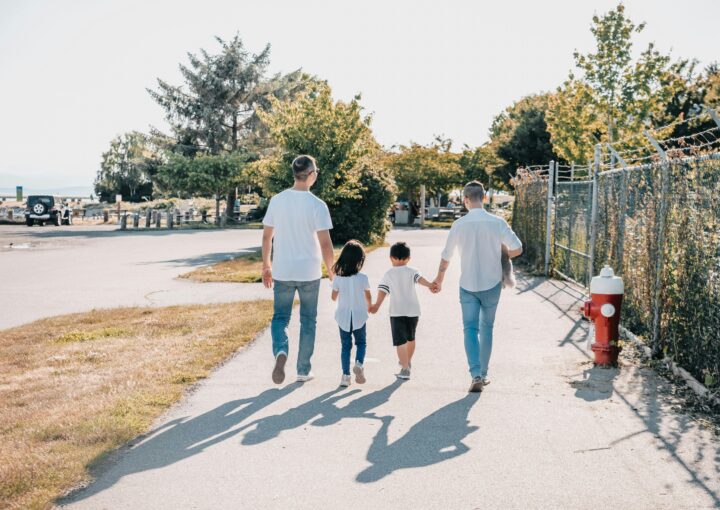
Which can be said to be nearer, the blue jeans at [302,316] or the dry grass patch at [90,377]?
the dry grass patch at [90,377]

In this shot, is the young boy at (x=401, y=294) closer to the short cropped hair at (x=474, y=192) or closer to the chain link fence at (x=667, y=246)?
the short cropped hair at (x=474, y=192)

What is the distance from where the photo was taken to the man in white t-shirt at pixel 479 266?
659 cm

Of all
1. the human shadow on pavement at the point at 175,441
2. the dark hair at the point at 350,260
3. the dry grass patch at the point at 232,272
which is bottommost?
the human shadow on pavement at the point at 175,441

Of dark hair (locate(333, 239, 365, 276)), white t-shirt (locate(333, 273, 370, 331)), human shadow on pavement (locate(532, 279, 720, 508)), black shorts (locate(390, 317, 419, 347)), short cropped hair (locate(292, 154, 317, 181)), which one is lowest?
human shadow on pavement (locate(532, 279, 720, 508))

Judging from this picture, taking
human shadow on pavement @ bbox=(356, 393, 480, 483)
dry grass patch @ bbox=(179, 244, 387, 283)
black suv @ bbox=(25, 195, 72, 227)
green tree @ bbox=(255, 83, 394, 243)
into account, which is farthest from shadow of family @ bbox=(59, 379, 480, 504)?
black suv @ bbox=(25, 195, 72, 227)

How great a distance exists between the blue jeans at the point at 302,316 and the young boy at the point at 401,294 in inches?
22.3

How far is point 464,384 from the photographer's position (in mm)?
6773

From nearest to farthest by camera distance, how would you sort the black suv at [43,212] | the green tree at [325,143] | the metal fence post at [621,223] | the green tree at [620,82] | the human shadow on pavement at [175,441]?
1. the human shadow on pavement at [175,441]
2. the metal fence post at [621,223]
3. the green tree at [325,143]
4. the green tree at [620,82]
5. the black suv at [43,212]

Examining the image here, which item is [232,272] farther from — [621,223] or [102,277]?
[621,223]

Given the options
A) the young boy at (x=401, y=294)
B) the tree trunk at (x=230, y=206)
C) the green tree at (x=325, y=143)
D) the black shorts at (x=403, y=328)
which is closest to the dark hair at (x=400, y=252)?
the young boy at (x=401, y=294)

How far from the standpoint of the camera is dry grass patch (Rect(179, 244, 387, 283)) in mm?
15880

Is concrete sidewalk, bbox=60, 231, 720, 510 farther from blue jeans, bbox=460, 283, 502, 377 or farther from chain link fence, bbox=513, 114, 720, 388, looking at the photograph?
chain link fence, bbox=513, 114, 720, 388

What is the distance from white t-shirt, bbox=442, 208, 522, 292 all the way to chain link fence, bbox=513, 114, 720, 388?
1683mm

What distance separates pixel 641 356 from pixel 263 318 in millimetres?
4987
